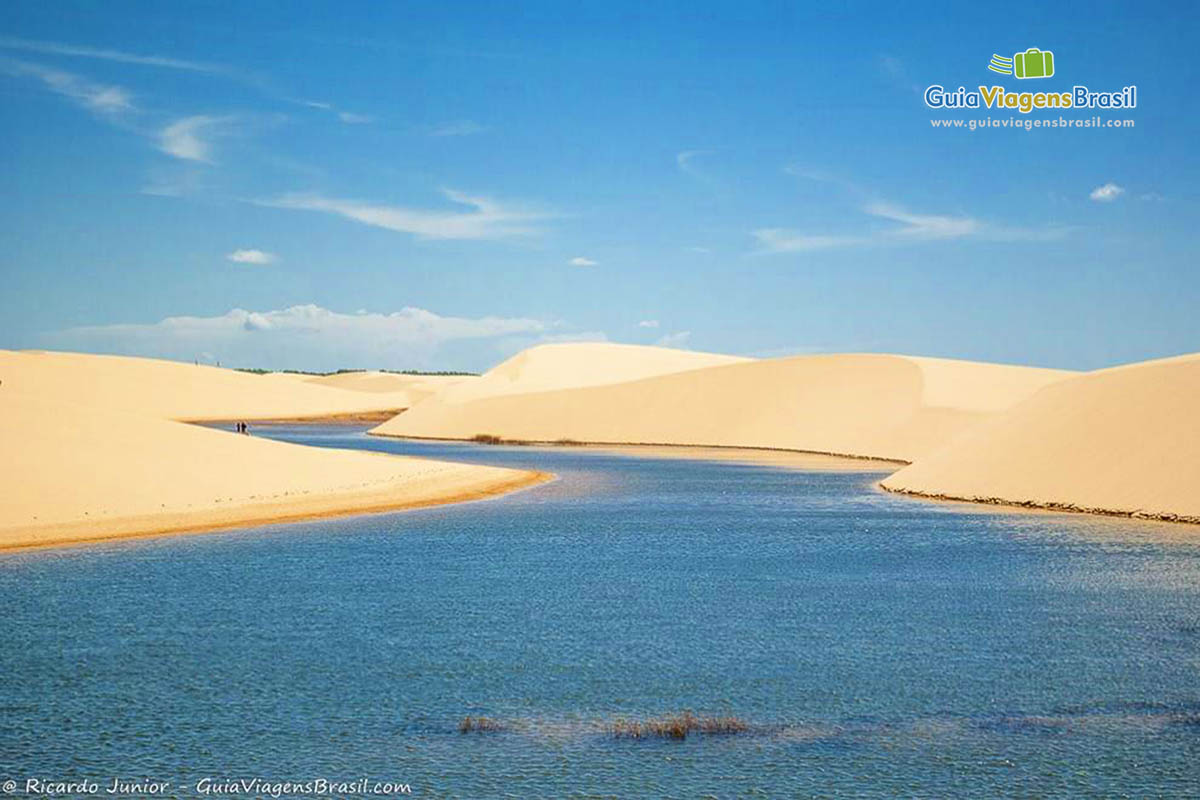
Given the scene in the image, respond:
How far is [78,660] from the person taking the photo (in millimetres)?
17750

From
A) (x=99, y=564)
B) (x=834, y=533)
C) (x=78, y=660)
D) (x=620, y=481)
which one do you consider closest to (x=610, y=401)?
(x=620, y=481)

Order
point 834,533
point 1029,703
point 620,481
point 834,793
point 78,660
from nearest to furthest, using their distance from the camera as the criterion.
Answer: point 834,793 → point 1029,703 → point 78,660 → point 834,533 → point 620,481

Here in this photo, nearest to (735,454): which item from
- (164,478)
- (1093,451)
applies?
(1093,451)

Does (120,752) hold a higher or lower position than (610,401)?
lower

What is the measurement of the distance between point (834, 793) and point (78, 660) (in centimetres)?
1088

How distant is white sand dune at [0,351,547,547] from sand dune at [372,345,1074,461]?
34373 millimetres

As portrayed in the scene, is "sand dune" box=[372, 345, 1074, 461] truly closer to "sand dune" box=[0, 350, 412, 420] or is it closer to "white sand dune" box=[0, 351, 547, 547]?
"white sand dune" box=[0, 351, 547, 547]

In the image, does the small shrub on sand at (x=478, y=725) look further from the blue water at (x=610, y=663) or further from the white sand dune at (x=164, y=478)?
the white sand dune at (x=164, y=478)

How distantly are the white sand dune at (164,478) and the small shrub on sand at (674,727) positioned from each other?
2195cm

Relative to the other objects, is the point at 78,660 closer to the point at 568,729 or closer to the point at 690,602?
the point at 568,729

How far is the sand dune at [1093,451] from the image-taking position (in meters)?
40.7

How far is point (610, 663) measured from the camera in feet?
58.5

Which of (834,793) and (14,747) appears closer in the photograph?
(834,793)

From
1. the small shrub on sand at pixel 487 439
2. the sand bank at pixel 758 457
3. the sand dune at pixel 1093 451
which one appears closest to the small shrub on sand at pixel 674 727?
the sand dune at pixel 1093 451
